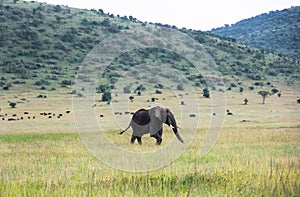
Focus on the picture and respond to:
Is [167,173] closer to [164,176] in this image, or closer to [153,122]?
[164,176]

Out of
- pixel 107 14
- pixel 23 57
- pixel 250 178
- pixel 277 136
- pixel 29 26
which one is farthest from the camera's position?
pixel 107 14

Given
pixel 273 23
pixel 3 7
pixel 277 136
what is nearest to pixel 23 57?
pixel 3 7

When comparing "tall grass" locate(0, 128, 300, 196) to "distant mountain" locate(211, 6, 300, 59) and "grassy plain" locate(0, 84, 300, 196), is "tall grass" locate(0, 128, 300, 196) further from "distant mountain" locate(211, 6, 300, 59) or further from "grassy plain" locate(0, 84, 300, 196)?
"distant mountain" locate(211, 6, 300, 59)

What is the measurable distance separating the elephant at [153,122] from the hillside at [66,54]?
141 feet

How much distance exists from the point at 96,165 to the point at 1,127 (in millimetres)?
21481

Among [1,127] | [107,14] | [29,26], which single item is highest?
[107,14]

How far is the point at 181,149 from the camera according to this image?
553 inches

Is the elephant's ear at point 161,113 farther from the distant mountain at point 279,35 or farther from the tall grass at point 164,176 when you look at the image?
the distant mountain at point 279,35

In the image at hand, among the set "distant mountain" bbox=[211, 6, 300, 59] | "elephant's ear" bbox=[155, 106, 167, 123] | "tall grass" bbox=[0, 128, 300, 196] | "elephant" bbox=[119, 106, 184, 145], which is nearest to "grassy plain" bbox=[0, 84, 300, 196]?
"tall grass" bbox=[0, 128, 300, 196]

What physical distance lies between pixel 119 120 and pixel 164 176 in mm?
17134

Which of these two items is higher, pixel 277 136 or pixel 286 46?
pixel 286 46

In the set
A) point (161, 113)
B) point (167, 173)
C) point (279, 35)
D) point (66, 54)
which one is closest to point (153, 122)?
point (161, 113)

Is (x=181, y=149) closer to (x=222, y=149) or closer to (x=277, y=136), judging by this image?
(x=222, y=149)

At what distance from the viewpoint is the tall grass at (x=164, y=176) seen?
25.8 ft
